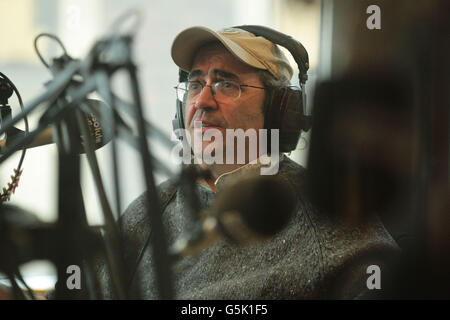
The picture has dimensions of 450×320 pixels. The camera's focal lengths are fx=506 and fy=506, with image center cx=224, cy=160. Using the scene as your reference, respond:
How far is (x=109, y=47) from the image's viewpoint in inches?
34.9

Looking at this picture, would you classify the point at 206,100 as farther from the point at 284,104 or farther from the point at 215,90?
the point at 284,104

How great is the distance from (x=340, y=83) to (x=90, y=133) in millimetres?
489

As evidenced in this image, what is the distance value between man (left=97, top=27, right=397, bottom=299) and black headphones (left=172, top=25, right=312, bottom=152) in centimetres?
1

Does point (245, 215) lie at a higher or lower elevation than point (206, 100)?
lower

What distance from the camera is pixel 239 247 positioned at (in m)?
0.90

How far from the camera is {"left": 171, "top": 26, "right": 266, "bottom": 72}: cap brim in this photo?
36.6 inches

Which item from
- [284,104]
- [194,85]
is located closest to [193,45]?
[194,85]

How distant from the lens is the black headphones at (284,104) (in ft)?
3.12

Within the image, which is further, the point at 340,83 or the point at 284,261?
the point at 340,83

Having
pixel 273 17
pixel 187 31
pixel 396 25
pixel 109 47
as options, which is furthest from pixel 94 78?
pixel 396 25

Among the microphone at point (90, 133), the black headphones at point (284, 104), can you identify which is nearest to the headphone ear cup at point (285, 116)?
the black headphones at point (284, 104)

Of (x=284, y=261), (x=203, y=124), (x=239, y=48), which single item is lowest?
(x=284, y=261)

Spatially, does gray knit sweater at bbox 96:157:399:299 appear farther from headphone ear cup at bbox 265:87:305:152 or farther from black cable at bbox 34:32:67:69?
black cable at bbox 34:32:67:69

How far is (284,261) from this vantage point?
0.89m
